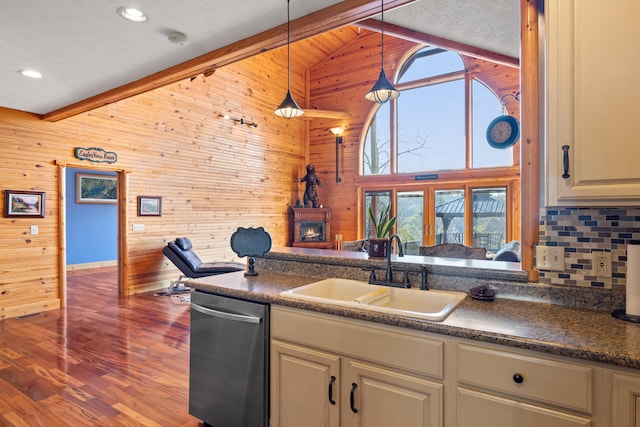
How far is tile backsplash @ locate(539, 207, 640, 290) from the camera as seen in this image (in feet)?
4.92

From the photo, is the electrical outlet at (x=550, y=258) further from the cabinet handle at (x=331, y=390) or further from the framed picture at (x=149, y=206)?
the framed picture at (x=149, y=206)

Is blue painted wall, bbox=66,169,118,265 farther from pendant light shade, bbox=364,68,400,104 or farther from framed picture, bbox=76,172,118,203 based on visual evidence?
pendant light shade, bbox=364,68,400,104

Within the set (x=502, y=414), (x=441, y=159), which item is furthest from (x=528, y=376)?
(x=441, y=159)

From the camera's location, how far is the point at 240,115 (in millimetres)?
7320

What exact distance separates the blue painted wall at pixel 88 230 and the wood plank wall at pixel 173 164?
278cm

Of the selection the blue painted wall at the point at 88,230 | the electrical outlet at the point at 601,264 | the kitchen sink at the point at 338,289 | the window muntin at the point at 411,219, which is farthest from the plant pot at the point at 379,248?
the blue painted wall at the point at 88,230

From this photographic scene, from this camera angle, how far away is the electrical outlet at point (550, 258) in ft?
5.30

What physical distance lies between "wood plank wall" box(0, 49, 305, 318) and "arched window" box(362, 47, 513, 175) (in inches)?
85.5

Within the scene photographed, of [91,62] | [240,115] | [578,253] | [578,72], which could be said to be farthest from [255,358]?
[240,115]

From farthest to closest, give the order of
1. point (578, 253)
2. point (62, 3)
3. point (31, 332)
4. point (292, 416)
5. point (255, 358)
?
point (31, 332) < point (62, 3) < point (255, 358) < point (292, 416) < point (578, 253)

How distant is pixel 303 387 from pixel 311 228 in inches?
265

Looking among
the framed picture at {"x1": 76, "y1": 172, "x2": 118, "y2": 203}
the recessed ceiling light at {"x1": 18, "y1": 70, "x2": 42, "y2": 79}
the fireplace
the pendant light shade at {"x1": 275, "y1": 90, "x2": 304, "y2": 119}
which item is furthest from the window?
the recessed ceiling light at {"x1": 18, "y1": 70, "x2": 42, "y2": 79}

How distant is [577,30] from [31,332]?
5.21m

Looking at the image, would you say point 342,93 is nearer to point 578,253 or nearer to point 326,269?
point 326,269
